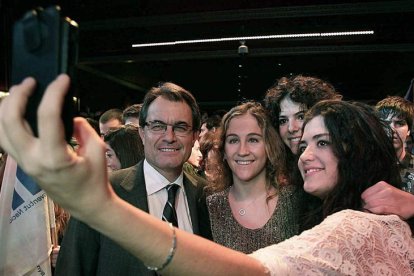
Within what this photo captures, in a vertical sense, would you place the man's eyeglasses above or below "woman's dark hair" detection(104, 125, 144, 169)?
above

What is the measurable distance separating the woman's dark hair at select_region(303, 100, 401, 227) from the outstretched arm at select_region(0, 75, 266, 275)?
0.77 metres

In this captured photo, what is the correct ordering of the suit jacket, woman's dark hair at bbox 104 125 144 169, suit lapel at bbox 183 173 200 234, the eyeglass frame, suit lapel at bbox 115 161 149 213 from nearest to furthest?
the suit jacket < suit lapel at bbox 115 161 149 213 < suit lapel at bbox 183 173 200 234 < the eyeglass frame < woman's dark hair at bbox 104 125 144 169

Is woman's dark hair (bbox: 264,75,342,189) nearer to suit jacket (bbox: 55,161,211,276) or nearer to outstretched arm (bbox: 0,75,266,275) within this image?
suit jacket (bbox: 55,161,211,276)

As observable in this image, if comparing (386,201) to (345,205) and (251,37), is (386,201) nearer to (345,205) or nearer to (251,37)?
(345,205)

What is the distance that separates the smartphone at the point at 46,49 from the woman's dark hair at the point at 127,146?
229 cm

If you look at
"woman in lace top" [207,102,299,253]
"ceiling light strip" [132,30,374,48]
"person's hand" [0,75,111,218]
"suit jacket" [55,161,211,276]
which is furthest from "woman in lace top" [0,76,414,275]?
"ceiling light strip" [132,30,374,48]

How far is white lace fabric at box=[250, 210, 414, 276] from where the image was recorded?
1038mm

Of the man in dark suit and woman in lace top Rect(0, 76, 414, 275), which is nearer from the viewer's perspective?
woman in lace top Rect(0, 76, 414, 275)

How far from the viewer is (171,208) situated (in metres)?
2.13

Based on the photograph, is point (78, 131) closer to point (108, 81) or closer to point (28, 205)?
point (28, 205)

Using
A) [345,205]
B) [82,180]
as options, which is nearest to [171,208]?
[345,205]

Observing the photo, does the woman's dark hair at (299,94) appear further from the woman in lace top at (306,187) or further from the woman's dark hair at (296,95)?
the woman in lace top at (306,187)

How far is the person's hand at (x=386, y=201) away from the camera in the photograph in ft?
4.51

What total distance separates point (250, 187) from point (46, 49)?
73.7 inches
